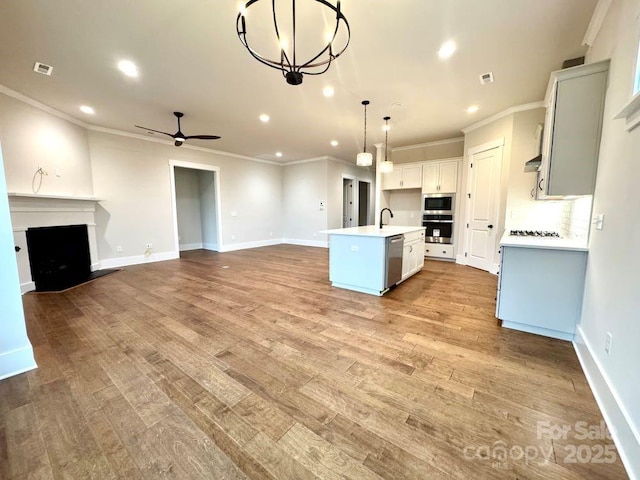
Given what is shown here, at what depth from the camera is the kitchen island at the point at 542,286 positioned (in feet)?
7.53

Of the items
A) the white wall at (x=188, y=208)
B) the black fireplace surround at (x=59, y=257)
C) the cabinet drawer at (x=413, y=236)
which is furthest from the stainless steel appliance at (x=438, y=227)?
the black fireplace surround at (x=59, y=257)

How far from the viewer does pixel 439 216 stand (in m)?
6.01

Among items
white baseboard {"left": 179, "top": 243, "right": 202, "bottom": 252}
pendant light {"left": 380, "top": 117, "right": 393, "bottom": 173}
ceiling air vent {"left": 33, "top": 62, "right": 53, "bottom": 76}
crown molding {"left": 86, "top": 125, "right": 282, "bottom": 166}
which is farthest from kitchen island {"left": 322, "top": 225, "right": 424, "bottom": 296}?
white baseboard {"left": 179, "top": 243, "right": 202, "bottom": 252}

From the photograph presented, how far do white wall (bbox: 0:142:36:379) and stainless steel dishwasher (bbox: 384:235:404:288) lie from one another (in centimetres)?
358

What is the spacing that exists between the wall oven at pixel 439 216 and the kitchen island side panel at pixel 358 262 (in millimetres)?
2983

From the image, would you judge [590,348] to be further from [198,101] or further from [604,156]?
[198,101]

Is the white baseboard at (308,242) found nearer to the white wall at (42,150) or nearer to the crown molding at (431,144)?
the crown molding at (431,144)

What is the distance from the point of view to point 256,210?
818 cm

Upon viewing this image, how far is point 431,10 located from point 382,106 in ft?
6.59

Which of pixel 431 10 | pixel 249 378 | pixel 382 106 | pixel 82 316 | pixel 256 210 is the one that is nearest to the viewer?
pixel 249 378

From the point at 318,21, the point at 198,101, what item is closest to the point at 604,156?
the point at 318,21

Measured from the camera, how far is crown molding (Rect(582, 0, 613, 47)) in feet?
6.87

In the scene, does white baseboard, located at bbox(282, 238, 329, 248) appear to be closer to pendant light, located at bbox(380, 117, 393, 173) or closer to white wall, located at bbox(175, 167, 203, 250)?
white wall, located at bbox(175, 167, 203, 250)

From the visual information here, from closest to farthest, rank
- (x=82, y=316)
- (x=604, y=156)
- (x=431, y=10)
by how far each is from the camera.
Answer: (x=604, y=156)
(x=431, y=10)
(x=82, y=316)
